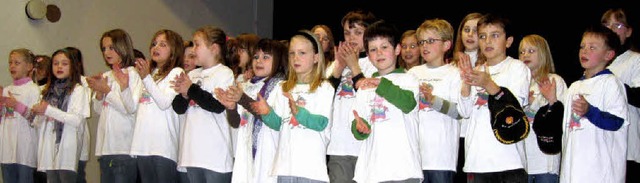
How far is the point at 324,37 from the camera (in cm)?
498

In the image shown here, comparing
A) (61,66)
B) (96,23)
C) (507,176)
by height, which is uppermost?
(96,23)

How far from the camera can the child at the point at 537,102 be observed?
14.2 ft

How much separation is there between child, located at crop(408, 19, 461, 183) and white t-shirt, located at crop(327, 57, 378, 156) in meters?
0.40

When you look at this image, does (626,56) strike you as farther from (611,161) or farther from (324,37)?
Result: (324,37)

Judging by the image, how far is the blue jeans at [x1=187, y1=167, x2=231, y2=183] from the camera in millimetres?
4508

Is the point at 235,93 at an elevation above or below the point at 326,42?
below

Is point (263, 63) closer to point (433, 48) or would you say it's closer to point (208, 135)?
point (208, 135)

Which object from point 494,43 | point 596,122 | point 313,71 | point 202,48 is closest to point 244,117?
point 313,71

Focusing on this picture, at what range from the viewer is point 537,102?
4.41 m

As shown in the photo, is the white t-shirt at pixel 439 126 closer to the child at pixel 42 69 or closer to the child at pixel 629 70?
the child at pixel 629 70

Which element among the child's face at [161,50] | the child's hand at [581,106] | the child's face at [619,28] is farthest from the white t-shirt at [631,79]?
the child's face at [161,50]

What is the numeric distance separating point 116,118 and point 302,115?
1977 millimetres

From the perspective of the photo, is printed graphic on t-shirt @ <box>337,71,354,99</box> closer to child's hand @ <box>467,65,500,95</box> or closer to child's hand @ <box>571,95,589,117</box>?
child's hand @ <box>467,65,500,95</box>

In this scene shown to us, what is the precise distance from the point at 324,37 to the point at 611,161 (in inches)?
80.3
